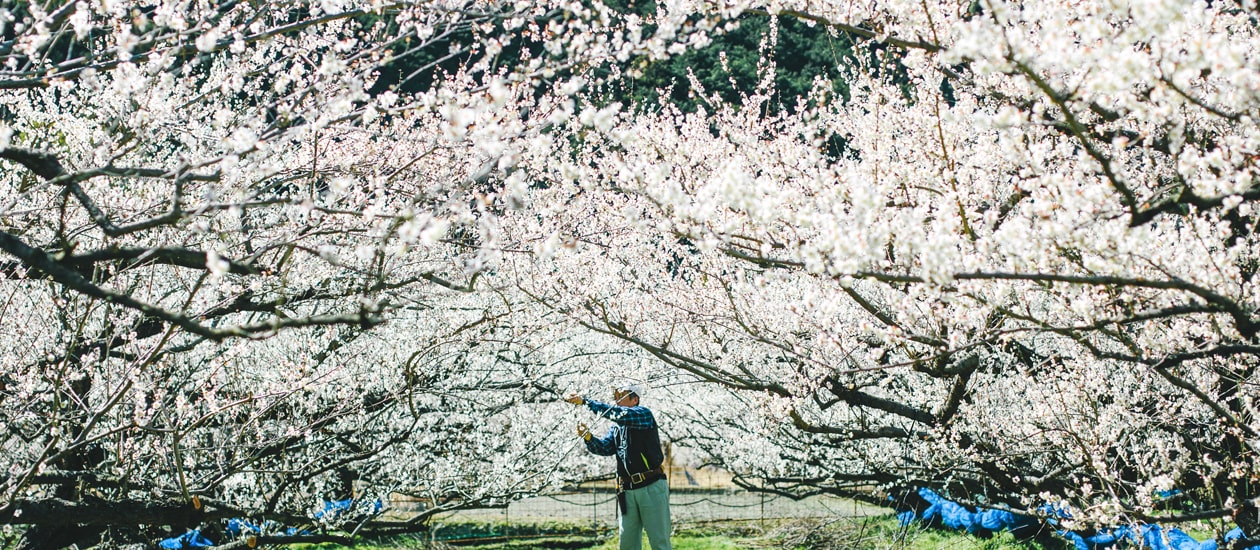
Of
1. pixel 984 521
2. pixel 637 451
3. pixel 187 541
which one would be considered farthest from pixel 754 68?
pixel 187 541

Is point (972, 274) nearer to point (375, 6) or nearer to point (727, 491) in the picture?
point (375, 6)

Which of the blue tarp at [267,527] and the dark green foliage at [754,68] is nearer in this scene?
the blue tarp at [267,527]

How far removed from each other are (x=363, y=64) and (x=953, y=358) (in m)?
3.60

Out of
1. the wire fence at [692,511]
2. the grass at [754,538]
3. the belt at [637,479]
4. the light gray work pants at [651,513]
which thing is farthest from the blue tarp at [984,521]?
the belt at [637,479]

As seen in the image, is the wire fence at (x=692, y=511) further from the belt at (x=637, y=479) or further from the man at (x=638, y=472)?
the belt at (x=637, y=479)

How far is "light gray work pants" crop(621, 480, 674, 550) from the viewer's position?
5.96 metres

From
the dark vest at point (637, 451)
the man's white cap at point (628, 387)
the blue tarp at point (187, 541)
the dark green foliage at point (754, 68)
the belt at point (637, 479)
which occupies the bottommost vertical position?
the blue tarp at point (187, 541)

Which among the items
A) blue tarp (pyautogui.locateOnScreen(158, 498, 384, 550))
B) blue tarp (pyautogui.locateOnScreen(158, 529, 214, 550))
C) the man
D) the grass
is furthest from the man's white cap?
blue tarp (pyautogui.locateOnScreen(158, 529, 214, 550))

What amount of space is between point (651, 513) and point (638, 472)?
283 millimetres

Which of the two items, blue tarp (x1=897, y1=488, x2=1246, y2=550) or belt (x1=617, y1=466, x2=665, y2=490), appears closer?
belt (x1=617, y1=466, x2=665, y2=490)

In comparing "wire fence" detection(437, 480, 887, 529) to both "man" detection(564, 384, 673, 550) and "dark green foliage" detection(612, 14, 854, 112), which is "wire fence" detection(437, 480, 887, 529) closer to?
"man" detection(564, 384, 673, 550)

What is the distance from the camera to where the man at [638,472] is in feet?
19.5

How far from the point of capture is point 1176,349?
437cm

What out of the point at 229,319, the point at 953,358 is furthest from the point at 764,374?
the point at 229,319
